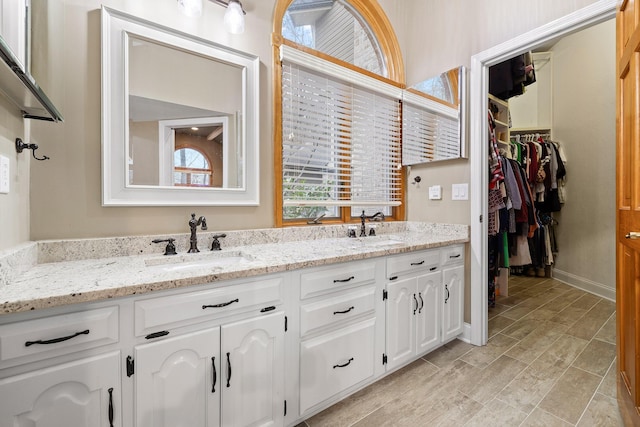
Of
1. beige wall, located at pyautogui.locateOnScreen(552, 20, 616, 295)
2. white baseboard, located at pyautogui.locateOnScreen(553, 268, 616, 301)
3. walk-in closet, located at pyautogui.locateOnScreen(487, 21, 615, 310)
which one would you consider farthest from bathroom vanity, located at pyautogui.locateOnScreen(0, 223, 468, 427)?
beige wall, located at pyautogui.locateOnScreen(552, 20, 616, 295)

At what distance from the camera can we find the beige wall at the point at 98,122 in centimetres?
130

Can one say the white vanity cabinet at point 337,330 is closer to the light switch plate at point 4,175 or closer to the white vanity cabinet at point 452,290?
the white vanity cabinet at point 452,290

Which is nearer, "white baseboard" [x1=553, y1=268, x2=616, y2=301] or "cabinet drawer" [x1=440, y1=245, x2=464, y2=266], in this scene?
"cabinet drawer" [x1=440, y1=245, x2=464, y2=266]

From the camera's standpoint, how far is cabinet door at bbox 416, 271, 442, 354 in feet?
6.16

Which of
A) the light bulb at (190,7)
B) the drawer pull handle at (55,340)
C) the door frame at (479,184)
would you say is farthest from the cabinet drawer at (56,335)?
the door frame at (479,184)

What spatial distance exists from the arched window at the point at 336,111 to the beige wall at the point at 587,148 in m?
2.65

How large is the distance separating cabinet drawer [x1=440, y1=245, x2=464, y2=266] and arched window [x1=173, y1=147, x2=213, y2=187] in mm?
1690

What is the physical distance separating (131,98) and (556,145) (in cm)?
487

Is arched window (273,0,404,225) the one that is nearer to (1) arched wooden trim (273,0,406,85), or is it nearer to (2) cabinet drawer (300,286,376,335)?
(1) arched wooden trim (273,0,406,85)

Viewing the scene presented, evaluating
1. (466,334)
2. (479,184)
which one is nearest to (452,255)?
(479,184)

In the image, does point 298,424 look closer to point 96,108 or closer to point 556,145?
point 96,108

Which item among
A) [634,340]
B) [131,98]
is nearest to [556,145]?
[634,340]

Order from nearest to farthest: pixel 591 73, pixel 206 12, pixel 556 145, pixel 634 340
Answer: pixel 634 340
pixel 206 12
pixel 591 73
pixel 556 145

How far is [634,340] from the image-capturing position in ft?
3.97
